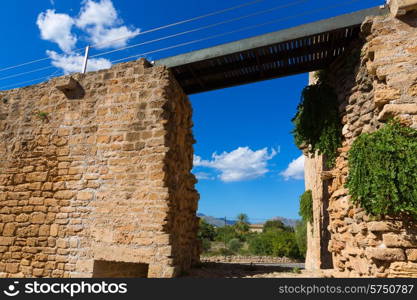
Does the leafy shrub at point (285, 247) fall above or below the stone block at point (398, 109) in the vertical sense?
below

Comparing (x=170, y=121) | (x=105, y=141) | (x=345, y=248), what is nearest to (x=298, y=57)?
(x=170, y=121)

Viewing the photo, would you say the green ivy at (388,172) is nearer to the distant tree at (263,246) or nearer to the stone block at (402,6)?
the stone block at (402,6)

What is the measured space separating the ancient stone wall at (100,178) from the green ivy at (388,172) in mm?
2812

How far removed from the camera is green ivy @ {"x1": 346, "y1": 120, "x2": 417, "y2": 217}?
12.3 ft

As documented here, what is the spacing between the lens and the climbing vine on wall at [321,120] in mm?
5324

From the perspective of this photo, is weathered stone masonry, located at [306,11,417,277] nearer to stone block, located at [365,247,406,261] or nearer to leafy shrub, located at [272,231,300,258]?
stone block, located at [365,247,406,261]

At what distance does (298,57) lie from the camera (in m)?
5.35

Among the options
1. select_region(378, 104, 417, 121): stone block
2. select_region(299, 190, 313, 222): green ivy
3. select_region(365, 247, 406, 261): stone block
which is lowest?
select_region(365, 247, 406, 261): stone block

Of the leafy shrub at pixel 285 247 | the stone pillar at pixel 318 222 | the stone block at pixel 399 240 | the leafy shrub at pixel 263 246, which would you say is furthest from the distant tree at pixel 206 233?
the stone block at pixel 399 240

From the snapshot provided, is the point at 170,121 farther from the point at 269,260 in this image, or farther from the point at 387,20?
the point at 269,260

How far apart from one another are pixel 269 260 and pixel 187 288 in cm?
1560

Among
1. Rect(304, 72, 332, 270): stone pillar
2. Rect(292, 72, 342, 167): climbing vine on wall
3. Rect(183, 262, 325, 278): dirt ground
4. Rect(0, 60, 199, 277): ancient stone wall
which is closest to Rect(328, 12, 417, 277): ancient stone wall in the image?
Rect(292, 72, 342, 167): climbing vine on wall

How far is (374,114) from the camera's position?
4516 millimetres

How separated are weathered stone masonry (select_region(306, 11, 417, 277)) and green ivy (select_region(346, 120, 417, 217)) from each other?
0.20 metres
